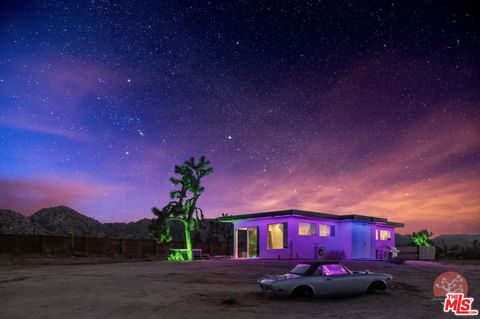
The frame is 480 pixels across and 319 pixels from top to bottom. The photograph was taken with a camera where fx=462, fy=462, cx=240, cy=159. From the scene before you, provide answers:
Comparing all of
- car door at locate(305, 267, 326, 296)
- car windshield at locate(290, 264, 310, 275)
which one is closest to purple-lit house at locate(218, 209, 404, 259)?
car windshield at locate(290, 264, 310, 275)

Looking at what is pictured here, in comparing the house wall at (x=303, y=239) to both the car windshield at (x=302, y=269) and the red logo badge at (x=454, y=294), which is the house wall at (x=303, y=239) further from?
the car windshield at (x=302, y=269)

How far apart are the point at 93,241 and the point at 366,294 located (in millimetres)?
29888

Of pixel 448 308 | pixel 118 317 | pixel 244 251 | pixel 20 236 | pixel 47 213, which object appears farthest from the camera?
pixel 47 213

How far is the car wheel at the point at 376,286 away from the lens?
1386 cm

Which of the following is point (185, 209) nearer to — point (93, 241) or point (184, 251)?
point (184, 251)

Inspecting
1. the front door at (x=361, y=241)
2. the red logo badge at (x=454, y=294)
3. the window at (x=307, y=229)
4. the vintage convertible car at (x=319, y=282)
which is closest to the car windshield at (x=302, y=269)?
the vintage convertible car at (x=319, y=282)

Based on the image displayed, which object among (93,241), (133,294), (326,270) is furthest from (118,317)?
(93,241)

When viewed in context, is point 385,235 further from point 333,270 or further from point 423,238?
point 333,270

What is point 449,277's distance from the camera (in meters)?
18.5

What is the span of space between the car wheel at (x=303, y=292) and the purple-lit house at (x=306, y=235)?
701 inches

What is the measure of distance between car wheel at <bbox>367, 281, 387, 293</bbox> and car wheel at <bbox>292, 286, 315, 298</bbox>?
6.66ft

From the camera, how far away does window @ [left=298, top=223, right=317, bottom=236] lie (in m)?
32.2

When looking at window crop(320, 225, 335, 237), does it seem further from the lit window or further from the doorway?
the lit window

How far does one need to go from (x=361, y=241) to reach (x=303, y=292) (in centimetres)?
2448
